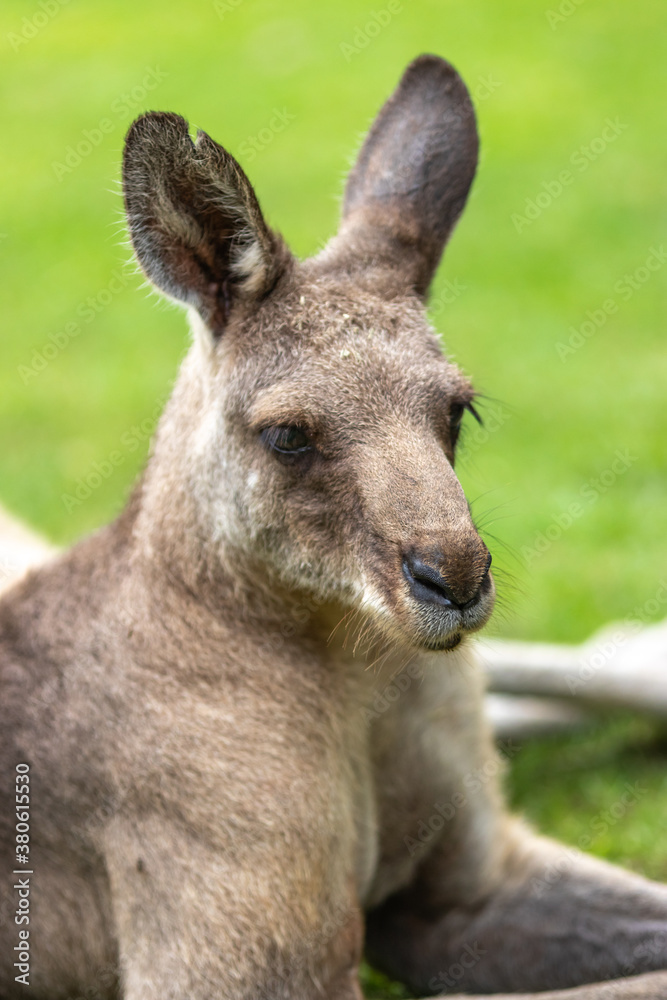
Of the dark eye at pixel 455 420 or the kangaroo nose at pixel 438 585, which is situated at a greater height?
the dark eye at pixel 455 420

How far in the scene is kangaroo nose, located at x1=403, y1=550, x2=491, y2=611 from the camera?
3564 millimetres

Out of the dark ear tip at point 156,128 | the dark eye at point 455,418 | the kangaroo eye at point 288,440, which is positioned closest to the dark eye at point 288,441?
the kangaroo eye at point 288,440

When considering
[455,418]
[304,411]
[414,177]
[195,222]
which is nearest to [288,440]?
[304,411]

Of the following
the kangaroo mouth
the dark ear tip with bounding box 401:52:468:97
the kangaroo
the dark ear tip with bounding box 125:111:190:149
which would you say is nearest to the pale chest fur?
the kangaroo

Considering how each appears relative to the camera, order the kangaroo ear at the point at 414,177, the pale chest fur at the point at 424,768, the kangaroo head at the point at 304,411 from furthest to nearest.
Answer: the pale chest fur at the point at 424,768
the kangaroo ear at the point at 414,177
the kangaroo head at the point at 304,411

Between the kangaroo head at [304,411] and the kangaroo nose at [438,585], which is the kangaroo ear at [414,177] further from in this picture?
the kangaroo nose at [438,585]

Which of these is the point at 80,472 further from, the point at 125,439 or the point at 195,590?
the point at 195,590

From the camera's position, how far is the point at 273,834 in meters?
4.01

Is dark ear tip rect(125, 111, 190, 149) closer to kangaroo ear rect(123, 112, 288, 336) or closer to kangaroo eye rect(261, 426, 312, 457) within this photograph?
kangaroo ear rect(123, 112, 288, 336)

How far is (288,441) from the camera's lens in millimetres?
3918

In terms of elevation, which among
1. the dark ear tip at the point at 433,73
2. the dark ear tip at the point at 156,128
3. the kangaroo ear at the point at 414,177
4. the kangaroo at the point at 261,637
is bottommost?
the kangaroo at the point at 261,637

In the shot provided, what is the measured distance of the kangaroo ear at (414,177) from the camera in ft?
14.6

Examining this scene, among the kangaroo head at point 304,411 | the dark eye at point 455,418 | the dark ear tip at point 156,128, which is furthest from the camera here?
the dark eye at point 455,418

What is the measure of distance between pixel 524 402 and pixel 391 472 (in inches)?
250
